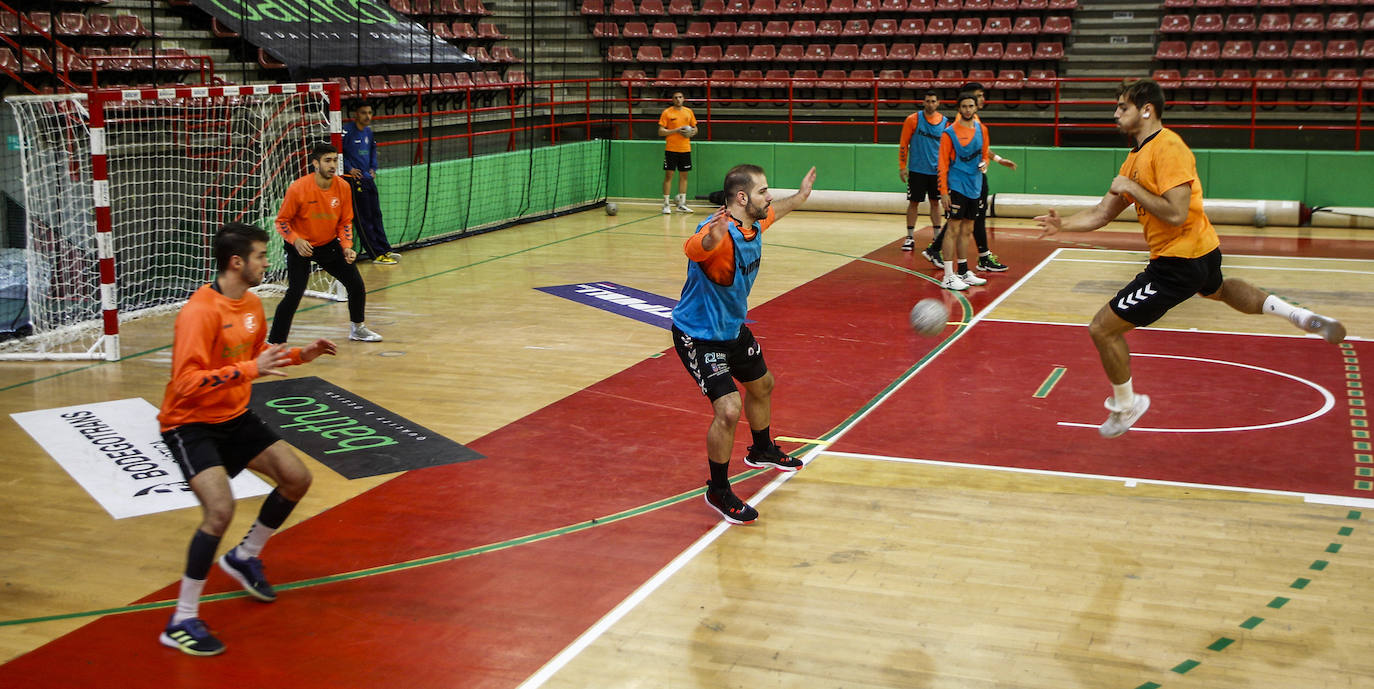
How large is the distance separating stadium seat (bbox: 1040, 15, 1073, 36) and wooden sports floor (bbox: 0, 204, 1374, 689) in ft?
45.5

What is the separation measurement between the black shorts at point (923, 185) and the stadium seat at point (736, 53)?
10.5 metres

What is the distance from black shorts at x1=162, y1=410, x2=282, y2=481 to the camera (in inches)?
219

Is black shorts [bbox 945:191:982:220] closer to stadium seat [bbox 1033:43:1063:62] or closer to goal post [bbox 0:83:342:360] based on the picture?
goal post [bbox 0:83:342:360]

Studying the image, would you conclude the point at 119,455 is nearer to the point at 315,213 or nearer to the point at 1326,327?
the point at 315,213

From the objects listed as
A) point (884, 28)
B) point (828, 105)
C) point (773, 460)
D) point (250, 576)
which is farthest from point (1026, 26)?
point (250, 576)

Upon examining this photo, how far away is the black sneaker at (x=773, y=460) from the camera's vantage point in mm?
7957

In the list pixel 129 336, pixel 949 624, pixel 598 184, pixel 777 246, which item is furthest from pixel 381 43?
pixel 949 624

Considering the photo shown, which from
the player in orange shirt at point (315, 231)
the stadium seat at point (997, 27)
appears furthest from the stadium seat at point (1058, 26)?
the player in orange shirt at point (315, 231)

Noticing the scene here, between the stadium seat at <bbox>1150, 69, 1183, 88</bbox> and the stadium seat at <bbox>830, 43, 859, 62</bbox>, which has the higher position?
the stadium seat at <bbox>830, 43, 859, 62</bbox>

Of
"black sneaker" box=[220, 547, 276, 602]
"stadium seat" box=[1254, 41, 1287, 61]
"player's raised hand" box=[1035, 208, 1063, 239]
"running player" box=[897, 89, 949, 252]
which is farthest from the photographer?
"stadium seat" box=[1254, 41, 1287, 61]

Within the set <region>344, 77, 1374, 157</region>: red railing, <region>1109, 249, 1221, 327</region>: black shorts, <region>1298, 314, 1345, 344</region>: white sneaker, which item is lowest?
<region>1298, 314, 1345, 344</region>: white sneaker

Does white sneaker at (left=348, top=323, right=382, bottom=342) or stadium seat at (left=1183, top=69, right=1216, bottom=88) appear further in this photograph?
stadium seat at (left=1183, top=69, right=1216, bottom=88)

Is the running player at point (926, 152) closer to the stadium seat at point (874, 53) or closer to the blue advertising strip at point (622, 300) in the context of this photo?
the blue advertising strip at point (622, 300)

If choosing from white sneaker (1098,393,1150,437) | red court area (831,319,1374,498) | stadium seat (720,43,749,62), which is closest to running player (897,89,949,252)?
red court area (831,319,1374,498)
